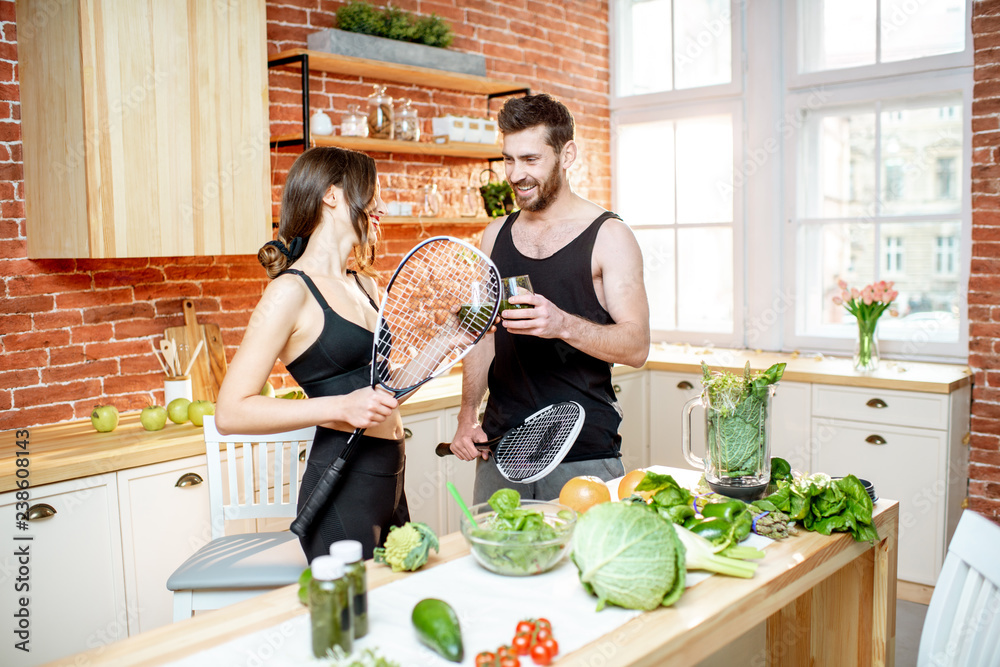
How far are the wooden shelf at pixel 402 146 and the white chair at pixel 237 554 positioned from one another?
142 centimetres

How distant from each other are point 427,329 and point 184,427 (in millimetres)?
1321

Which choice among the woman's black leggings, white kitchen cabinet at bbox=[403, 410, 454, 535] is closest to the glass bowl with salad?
the woman's black leggings

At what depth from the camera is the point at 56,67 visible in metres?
2.59

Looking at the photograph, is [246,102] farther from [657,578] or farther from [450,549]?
[657,578]

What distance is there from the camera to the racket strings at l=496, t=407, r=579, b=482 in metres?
1.82

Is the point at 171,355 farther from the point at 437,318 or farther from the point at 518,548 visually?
the point at 518,548

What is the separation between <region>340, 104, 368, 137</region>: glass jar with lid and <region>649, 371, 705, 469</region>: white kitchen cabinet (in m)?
1.86

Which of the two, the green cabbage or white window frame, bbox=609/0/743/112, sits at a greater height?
white window frame, bbox=609/0/743/112

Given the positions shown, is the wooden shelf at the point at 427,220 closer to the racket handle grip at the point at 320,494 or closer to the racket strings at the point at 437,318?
the racket strings at the point at 437,318

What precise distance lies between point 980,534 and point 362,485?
123cm

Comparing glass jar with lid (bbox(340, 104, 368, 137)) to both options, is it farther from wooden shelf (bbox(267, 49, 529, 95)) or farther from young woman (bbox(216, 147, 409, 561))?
young woman (bbox(216, 147, 409, 561))

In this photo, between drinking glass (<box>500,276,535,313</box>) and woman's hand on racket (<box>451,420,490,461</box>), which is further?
woman's hand on racket (<box>451,420,490,461</box>)

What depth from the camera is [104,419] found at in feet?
8.92

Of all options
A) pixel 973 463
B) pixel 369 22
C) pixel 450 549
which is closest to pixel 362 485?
pixel 450 549
